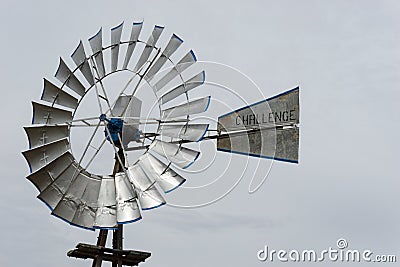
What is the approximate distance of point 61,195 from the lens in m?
9.17

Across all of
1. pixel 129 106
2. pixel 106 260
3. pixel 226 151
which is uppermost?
pixel 129 106

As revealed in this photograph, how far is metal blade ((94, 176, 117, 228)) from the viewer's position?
29.3 ft

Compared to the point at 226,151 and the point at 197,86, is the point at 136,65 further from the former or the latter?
the point at 226,151

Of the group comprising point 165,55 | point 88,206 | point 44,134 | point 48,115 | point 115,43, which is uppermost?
point 115,43

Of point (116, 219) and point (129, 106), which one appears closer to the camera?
point (116, 219)

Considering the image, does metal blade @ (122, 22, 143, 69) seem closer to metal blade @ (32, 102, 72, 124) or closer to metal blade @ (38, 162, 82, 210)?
metal blade @ (32, 102, 72, 124)

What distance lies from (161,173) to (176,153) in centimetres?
37

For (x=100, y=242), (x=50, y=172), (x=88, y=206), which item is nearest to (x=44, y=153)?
(x=50, y=172)

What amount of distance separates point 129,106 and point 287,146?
2.37 meters

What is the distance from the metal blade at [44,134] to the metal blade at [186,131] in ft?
4.64

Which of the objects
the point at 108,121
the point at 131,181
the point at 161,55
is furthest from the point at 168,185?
the point at 161,55

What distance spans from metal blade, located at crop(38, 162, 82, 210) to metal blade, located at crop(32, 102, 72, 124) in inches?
27.9

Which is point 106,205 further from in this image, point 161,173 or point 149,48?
point 149,48

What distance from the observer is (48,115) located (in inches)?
379
